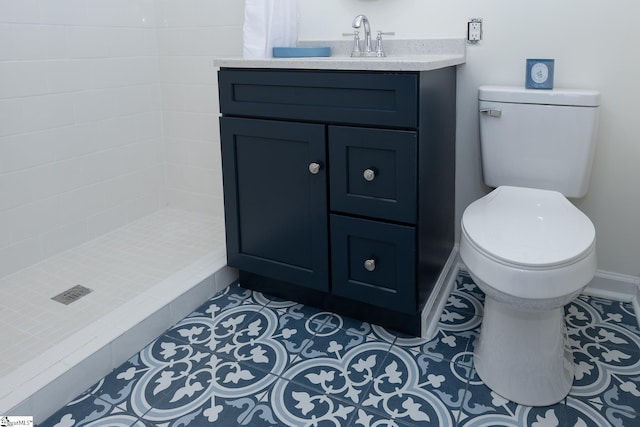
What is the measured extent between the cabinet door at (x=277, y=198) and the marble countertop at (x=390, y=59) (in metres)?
0.18

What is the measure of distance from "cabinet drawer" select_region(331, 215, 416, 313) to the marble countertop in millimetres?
464

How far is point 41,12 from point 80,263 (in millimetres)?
1002

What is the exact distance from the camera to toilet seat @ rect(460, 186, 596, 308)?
125 centimetres

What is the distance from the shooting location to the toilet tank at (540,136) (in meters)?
1.66

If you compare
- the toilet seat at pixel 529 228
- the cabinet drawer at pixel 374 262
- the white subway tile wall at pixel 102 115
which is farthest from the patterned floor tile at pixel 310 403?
the white subway tile wall at pixel 102 115

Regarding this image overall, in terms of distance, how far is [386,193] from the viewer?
5.16ft

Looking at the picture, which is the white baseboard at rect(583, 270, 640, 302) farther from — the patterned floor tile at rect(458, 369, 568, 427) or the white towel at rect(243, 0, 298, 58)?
the white towel at rect(243, 0, 298, 58)

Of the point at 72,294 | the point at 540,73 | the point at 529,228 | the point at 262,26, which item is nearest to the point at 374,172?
the point at 529,228

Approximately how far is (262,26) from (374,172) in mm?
806

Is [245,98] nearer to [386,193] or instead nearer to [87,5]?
[386,193]

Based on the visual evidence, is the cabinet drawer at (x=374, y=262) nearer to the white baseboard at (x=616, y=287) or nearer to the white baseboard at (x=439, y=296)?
the white baseboard at (x=439, y=296)

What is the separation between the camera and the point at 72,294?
192 cm

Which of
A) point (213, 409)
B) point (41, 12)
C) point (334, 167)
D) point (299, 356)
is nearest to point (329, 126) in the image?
point (334, 167)

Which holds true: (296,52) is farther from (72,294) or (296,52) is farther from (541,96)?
(72,294)
